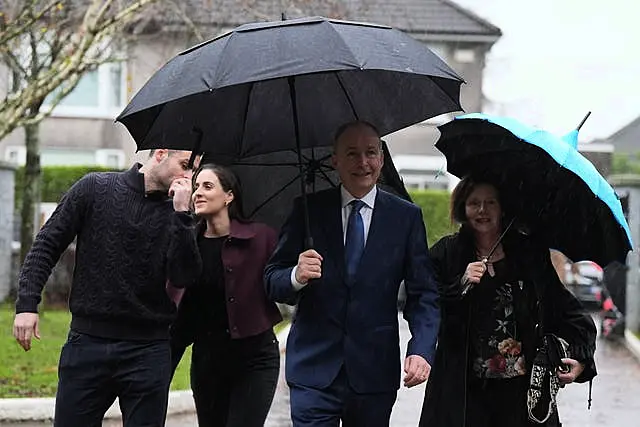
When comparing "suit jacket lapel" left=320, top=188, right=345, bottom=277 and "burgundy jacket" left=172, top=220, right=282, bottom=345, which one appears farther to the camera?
"burgundy jacket" left=172, top=220, right=282, bottom=345

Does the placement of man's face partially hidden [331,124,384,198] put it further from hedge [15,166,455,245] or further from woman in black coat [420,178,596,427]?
hedge [15,166,455,245]

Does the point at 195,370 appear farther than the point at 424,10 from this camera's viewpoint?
No

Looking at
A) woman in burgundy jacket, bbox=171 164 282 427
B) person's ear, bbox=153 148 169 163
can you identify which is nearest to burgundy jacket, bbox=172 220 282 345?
woman in burgundy jacket, bbox=171 164 282 427

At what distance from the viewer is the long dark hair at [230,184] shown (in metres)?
6.08

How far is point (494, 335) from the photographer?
5145 mm

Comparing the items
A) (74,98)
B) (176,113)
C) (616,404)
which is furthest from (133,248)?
(74,98)

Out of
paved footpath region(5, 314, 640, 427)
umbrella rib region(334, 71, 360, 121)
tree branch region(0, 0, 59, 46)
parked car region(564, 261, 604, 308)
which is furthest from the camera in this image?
parked car region(564, 261, 604, 308)

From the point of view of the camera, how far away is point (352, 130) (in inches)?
199

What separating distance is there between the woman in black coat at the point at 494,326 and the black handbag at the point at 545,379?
0.03 meters

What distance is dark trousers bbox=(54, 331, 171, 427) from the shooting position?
513cm

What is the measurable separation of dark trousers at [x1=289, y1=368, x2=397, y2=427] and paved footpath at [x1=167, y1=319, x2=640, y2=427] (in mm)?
4794

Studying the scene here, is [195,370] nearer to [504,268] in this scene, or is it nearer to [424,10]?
[504,268]

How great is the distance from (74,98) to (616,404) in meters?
21.7

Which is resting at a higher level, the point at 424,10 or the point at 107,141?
the point at 424,10
